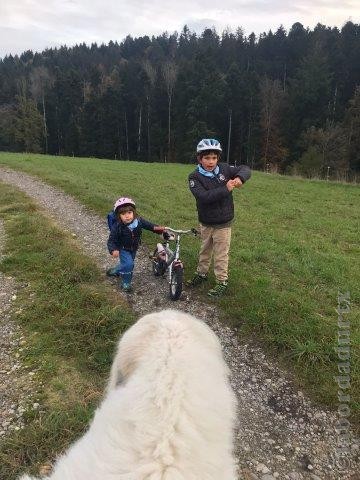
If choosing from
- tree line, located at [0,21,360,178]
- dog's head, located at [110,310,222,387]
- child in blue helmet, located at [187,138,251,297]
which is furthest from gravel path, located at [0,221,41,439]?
tree line, located at [0,21,360,178]

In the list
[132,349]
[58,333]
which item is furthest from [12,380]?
[132,349]

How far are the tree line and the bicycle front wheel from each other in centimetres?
3684

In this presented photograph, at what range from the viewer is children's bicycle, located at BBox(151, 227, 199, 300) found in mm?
6121

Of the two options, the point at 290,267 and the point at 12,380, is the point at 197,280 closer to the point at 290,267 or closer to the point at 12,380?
the point at 290,267

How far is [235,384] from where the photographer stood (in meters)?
4.32

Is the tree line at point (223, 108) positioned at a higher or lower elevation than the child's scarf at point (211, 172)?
higher

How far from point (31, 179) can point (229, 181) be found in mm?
15462

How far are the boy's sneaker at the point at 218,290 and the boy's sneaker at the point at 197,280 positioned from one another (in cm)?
43

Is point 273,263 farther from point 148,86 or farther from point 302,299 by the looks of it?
point 148,86

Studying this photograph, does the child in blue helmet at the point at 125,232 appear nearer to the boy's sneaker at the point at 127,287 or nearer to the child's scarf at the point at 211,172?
the boy's sneaker at the point at 127,287

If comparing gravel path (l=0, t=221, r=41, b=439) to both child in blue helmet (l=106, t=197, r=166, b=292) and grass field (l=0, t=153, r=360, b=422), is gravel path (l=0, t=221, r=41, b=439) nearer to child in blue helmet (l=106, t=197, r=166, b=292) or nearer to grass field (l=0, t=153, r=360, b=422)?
child in blue helmet (l=106, t=197, r=166, b=292)

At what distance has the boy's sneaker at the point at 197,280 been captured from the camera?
665 centimetres

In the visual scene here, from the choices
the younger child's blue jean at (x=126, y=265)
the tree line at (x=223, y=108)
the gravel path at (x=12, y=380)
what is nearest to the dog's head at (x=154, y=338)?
the gravel path at (x=12, y=380)

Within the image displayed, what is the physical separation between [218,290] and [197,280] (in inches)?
21.9
